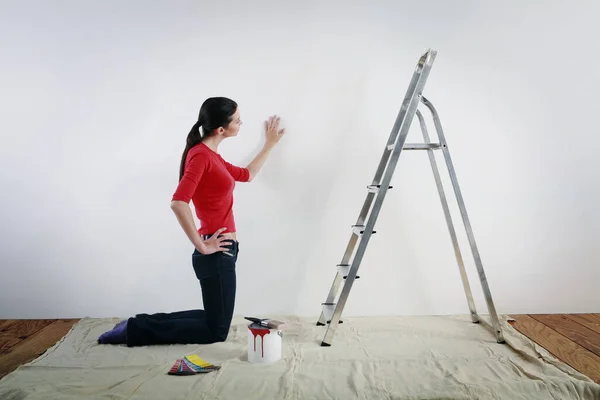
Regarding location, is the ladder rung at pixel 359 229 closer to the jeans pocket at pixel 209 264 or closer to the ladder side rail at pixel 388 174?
the ladder side rail at pixel 388 174

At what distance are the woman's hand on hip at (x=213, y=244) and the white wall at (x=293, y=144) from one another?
29.5 inches

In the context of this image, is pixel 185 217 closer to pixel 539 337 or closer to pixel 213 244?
pixel 213 244

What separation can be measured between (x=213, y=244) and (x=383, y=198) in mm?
1036

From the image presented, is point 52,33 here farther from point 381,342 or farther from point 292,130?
point 381,342

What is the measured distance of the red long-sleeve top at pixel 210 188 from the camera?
329cm

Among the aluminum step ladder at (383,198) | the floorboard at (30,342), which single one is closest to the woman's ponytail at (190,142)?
the aluminum step ladder at (383,198)

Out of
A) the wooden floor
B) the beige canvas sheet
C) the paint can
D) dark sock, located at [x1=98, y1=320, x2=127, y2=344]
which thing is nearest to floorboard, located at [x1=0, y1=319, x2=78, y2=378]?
the wooden floor

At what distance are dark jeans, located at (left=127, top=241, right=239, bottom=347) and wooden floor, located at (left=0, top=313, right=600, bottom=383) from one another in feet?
2.03

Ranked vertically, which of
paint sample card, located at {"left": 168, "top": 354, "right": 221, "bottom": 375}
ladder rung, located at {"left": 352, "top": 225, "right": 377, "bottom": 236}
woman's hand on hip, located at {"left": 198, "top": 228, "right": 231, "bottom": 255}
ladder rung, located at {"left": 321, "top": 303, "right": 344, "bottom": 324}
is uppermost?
ladder rung, located at {"left": 352, "top": 225, "right": 377, "bottom": 236}

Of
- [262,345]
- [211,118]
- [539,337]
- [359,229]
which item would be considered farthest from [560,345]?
[211,118]

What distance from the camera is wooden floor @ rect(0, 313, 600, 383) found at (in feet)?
10.6

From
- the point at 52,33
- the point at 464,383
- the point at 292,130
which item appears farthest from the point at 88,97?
the point at 464,383

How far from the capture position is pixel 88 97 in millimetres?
4047

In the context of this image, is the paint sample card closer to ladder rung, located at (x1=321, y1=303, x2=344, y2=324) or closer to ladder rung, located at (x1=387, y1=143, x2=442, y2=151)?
ladder rung, located at (x1=321, y1=303, x2=344, y2=324)
